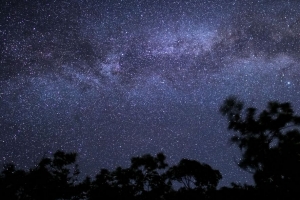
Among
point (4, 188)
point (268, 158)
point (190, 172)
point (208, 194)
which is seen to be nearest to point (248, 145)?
point (268, 158)

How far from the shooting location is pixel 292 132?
712 inches

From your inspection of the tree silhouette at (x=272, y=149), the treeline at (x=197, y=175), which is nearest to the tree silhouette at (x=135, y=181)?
the treeline at (x=197, y=175)

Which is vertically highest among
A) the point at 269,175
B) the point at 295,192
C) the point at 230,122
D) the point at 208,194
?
the point at 230,122

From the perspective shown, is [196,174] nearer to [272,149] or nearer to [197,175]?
[197,175]

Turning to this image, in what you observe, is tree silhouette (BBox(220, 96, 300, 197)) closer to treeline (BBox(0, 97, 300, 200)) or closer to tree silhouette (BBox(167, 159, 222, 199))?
treeline (BBox(0, 97, 300, 200))

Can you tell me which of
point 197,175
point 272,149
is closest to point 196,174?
point 197,175

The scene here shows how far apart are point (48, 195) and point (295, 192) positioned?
68.7 feet

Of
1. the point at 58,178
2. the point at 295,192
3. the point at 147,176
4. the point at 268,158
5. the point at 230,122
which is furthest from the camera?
the point at 147,176

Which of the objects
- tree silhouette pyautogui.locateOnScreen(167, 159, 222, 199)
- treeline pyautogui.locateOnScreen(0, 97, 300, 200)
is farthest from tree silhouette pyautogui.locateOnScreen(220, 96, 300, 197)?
tree silhouette pyautogui.locateOnScreen(167, 159, 222, 199)

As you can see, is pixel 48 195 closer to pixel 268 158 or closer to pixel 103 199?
pixel 103 199

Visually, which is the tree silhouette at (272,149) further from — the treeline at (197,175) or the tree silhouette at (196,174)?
the tree silhouette at (196,174)

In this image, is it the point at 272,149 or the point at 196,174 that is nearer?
the point at 272,149

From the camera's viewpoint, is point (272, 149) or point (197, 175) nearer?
point (272, 149)

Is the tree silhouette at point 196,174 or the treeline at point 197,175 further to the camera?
the tree silhouette at point 196,174
